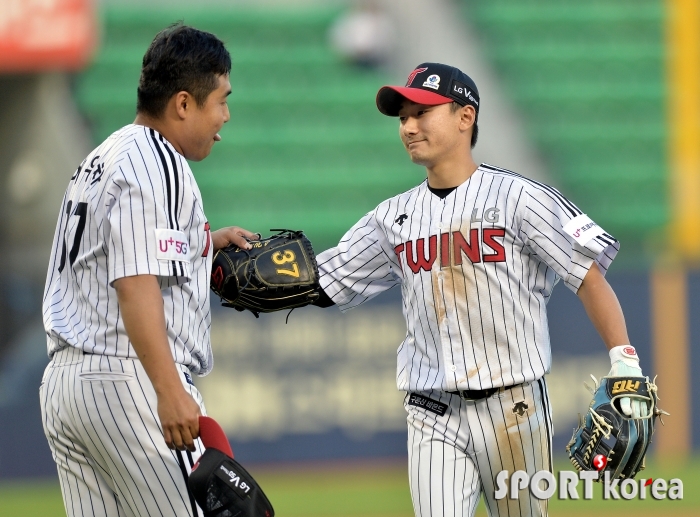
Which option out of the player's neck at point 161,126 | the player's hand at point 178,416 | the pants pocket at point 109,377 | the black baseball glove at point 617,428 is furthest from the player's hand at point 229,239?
the black baseball glove at point 617,428

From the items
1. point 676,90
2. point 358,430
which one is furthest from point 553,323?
point 676,90

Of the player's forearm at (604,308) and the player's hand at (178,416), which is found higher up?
the player's forearm at (604,308)

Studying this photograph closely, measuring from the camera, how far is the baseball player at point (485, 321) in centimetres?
354

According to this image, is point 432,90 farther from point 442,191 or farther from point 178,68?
point 178,68

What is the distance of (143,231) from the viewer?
2896 mm

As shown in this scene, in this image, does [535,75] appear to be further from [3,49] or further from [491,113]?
[3,49]

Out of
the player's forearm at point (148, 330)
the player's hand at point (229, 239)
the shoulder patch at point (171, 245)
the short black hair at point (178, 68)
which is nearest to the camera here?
the player's forearm at point (148, 330)

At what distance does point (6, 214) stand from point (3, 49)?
150cm

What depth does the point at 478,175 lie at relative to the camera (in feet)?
12.3

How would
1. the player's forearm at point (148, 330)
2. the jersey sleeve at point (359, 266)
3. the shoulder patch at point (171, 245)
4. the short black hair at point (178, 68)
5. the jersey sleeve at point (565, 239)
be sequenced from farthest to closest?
1. the jersey sleeve at point (359, 266)
2. the jersey sleeve at point (565, 239)
3. the short black hair at point (178, 68)
4. the shoulder patch at point (171, 245)
5. the player's forearm at point (148, 330)

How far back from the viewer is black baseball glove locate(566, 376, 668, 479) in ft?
11.2

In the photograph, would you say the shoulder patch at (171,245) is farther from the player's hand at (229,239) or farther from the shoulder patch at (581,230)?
the shoulder patch at (581,230)

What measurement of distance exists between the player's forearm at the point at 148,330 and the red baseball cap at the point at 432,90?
50.4 inches

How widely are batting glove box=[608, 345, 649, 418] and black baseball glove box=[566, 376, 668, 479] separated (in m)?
0.01
